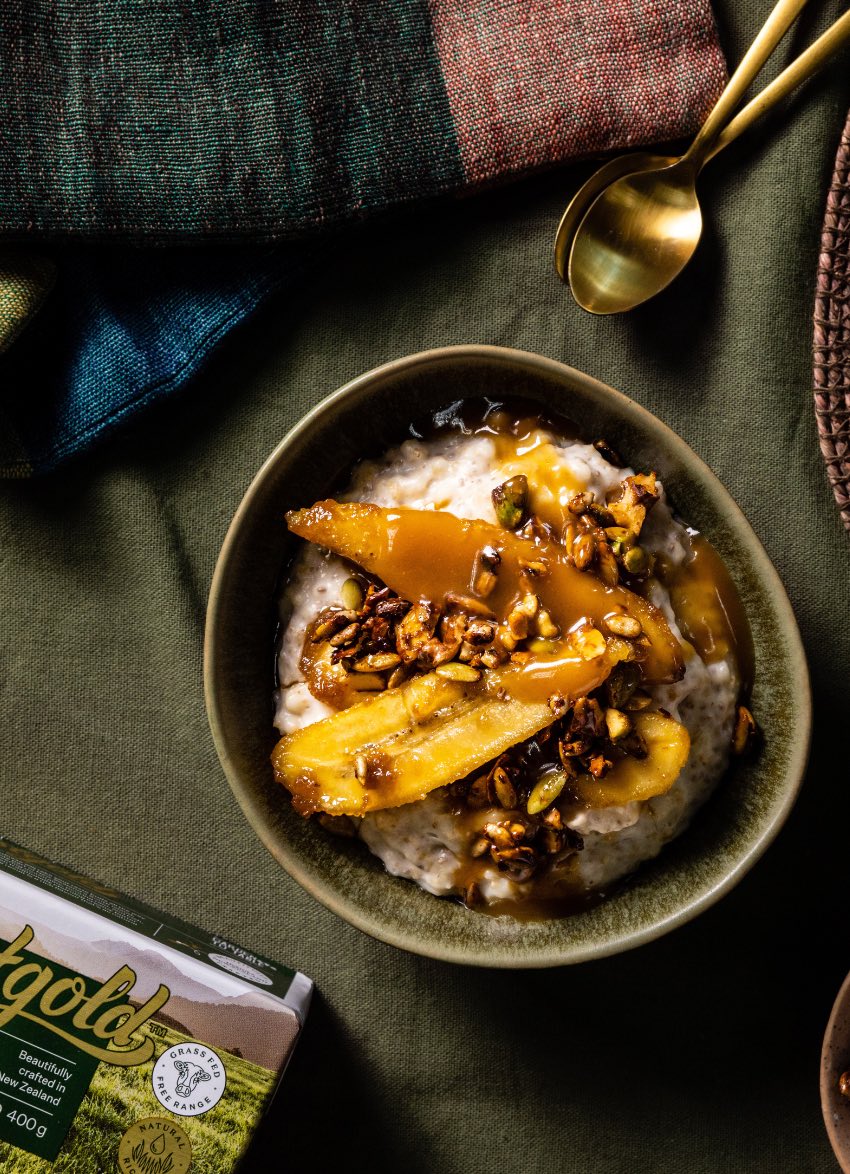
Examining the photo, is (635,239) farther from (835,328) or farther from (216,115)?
(216,115)

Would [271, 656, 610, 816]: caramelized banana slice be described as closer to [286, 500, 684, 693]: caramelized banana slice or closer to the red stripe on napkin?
[286, 500, 684, 693]: caramelized banana slice

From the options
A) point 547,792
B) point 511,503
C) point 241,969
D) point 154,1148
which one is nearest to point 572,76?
point 511,503

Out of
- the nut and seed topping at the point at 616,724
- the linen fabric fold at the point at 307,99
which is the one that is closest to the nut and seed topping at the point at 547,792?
the nut and seed topping at the point at 616,724

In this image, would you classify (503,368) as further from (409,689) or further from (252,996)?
(252,996)

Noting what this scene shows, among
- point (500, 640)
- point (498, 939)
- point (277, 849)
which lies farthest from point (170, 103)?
point (498, 939)

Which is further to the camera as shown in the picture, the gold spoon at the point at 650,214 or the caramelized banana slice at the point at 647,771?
the gold spoon at the point at 650,214

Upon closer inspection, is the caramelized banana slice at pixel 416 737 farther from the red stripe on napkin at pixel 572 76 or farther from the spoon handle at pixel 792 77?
the spoon handle at pixel 792 77
